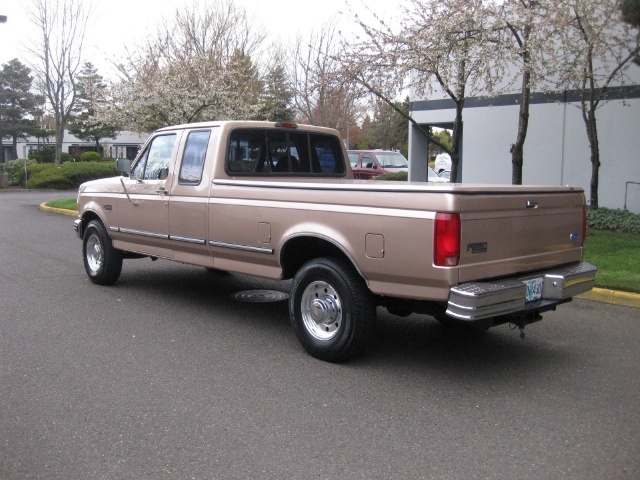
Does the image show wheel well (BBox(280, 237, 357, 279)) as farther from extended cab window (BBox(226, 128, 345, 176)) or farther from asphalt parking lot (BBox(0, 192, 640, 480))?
extended cab window (BBox(226, 128, 345, 176))

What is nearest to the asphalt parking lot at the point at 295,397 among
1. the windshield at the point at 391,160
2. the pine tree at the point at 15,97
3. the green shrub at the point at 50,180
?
the windshield at the point at 391,160

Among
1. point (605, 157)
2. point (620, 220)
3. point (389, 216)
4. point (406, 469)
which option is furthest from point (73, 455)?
point (605, 157)

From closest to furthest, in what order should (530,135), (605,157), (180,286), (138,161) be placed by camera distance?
(138,161)
(180,286)
(605,157)
(530,135)

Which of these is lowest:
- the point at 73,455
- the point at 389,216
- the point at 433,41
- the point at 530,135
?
the point at 73,455

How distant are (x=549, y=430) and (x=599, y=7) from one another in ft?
36.3

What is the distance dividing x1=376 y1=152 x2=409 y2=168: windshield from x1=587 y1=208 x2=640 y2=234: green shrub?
1025cm

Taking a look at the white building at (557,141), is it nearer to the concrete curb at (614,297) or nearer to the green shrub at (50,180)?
the concrete curb at (614,297)

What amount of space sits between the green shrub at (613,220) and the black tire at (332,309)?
359 inches

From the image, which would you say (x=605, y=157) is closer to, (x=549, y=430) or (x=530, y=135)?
(x=530, y=135)

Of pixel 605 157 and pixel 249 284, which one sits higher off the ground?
pixel 605 157

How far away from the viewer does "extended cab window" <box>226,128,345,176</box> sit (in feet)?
22.5

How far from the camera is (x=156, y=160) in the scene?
7.64m

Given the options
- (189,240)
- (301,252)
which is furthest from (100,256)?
(301,252)

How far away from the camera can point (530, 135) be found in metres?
16.2
